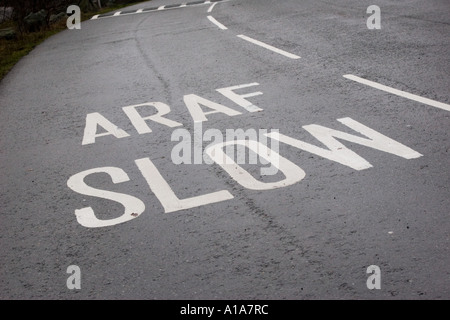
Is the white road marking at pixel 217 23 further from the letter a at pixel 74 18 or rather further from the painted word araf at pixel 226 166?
the painted word araf at pixel 226 166

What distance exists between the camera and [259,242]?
5.18m

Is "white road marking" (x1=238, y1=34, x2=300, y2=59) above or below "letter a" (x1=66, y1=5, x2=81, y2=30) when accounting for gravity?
above

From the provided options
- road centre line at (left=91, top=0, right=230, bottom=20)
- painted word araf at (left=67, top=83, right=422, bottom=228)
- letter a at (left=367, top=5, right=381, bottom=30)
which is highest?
painted word araf at (left=67, top=83, right=422, bottom=228)

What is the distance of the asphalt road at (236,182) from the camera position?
4.73 meters

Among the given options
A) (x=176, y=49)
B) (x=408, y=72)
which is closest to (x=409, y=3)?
(x=176, y=49)

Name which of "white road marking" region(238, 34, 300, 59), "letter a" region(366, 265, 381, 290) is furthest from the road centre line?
"letter a" region(366, 265, 381, 290)

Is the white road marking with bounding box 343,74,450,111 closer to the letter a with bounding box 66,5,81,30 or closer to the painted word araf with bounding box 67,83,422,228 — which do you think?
the painted word araf with bounding box 67,83,422,228

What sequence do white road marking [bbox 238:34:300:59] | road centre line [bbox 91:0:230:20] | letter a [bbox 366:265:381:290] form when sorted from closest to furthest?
letter a [bbox 366:265:381:290]
white road marking [bbox 238:34:300:59]
road centre line [bbox 91:0:230:20]

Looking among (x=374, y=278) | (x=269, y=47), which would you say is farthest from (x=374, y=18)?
(x=374, y=278)

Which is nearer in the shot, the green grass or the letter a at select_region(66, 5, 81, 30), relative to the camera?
the green grass

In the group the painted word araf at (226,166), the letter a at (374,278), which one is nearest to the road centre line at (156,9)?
the painted word araf at (226,166)

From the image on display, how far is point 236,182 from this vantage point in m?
6.45

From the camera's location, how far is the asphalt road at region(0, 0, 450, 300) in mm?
4734
